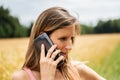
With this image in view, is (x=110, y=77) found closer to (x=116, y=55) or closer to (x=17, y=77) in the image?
(x=116, y=55)

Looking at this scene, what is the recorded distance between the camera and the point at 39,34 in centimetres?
155

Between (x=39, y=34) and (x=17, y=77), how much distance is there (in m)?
0.19

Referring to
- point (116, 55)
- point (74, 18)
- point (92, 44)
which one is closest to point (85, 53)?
point (92, 44)

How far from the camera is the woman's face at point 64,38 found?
151 cm

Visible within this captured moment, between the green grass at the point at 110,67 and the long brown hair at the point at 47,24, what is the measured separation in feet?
3.47

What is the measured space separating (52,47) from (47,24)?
0.35 ft

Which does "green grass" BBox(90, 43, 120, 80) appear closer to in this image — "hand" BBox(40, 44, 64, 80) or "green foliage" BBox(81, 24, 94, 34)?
"green foliage" BBox(81, 24, 94, 34)

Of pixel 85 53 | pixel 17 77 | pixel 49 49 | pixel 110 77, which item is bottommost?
pixel 110 77

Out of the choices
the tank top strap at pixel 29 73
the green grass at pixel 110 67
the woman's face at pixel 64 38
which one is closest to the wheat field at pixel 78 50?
the green grass at pixel 110 67

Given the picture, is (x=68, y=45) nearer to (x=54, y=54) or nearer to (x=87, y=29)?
(x=54, y=54)

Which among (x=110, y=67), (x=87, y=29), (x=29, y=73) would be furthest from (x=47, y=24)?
(x=110, y=67)

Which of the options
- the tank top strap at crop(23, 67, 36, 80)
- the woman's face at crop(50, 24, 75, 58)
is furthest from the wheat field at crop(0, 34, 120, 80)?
the woman's face at crop(50, 24, 75, 58)

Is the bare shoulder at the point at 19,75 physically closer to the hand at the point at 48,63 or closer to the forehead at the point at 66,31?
the hand at the point at 48,63

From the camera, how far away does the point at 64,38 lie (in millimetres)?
1513
